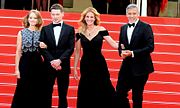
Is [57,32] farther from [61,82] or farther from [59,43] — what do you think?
[61,82]

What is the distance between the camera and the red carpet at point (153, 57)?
834cm

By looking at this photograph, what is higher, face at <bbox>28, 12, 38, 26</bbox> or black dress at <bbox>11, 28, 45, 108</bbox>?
face at <bbox>28, 12, 38, 26</bbox>

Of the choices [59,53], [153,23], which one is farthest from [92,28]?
[153,23]

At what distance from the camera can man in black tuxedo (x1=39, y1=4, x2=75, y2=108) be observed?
21.9 feet

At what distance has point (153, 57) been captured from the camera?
30.6 feet

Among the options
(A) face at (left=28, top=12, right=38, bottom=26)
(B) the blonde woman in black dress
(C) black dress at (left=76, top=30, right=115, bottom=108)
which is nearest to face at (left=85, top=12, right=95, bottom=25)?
(B) the blonde woman in black dress

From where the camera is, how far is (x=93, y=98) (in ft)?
21.7

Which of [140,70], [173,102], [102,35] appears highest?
[102,35]

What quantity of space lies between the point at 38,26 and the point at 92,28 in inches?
33.4

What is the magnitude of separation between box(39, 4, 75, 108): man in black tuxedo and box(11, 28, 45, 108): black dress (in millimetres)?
156

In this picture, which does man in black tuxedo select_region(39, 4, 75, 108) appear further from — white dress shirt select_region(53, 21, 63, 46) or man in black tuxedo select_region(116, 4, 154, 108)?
man in black tuxedo select_region(116, 4, 154, 108)

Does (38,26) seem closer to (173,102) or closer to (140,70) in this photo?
(140,70)

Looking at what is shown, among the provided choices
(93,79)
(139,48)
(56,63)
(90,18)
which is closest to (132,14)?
(139,48)

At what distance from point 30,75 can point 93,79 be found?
995 millimetres
